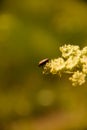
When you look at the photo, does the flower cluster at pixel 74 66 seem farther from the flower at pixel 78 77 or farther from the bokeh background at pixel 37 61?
the bokeh background at pixel 37 61

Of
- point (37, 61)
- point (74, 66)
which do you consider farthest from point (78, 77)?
point (37, 61)

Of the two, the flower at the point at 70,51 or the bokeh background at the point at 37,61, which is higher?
the bokeh background at the point at 37,61

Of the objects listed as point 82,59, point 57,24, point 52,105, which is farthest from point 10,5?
point 82,59

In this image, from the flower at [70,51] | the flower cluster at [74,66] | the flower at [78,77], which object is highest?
the flower at [70,51]

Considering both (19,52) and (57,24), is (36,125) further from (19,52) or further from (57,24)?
(57,24)

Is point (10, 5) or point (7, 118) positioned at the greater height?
point (10, 5)

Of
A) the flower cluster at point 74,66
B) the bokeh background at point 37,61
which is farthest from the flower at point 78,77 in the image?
the bokeh background at point 37,61

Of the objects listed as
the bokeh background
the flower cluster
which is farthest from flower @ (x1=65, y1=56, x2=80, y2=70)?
the bokeh background

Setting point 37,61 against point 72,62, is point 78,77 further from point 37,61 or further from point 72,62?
point 37,61
